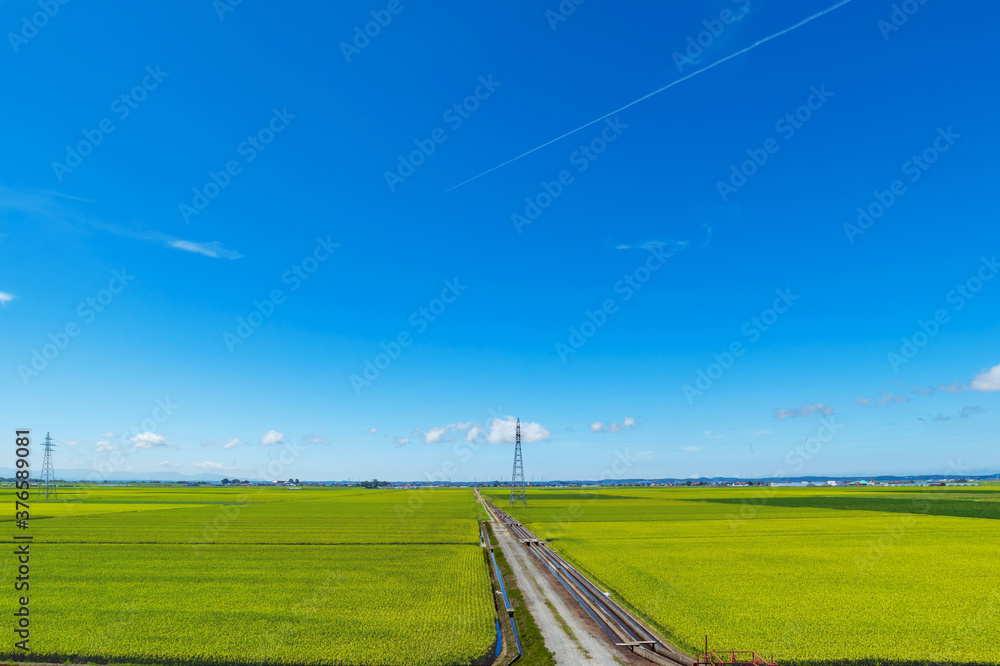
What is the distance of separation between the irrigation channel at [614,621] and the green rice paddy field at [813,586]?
93 centimetres

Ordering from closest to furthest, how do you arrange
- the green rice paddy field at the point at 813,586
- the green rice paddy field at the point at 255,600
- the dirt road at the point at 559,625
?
the dirt road at the point at 559,625
the green rice paddy field at the point at 255,600
the green rice paddy field at the point at 813,586

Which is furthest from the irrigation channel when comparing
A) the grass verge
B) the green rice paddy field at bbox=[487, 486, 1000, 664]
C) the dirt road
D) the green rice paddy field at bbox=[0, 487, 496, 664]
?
the green rice paddy field at bbox=[0, 487, 496, 664]

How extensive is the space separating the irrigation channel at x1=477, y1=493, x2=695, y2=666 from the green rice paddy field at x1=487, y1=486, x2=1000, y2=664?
36.7 inches

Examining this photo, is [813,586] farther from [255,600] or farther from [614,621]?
[255,600]

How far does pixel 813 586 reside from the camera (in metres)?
32.6

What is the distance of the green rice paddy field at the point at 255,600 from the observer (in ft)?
73.9

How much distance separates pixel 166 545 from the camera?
49438 millimetres

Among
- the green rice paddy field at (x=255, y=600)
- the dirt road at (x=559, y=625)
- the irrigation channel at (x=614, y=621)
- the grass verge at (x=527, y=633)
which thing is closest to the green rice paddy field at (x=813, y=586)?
the irrigation channel at (x=614, y=621)

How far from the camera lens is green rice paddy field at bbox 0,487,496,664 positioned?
2252 centimetres

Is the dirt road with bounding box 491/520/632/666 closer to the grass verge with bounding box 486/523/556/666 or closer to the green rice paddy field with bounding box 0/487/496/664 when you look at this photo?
the grass verge with bounding box 486/523/556/666

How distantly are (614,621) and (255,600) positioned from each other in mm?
21454

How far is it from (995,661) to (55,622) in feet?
149

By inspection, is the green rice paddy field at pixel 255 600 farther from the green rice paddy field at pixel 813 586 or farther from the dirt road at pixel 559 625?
the green rice paddy field at pixel 813 586

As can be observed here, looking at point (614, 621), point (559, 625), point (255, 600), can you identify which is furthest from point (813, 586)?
point (255, 600)
